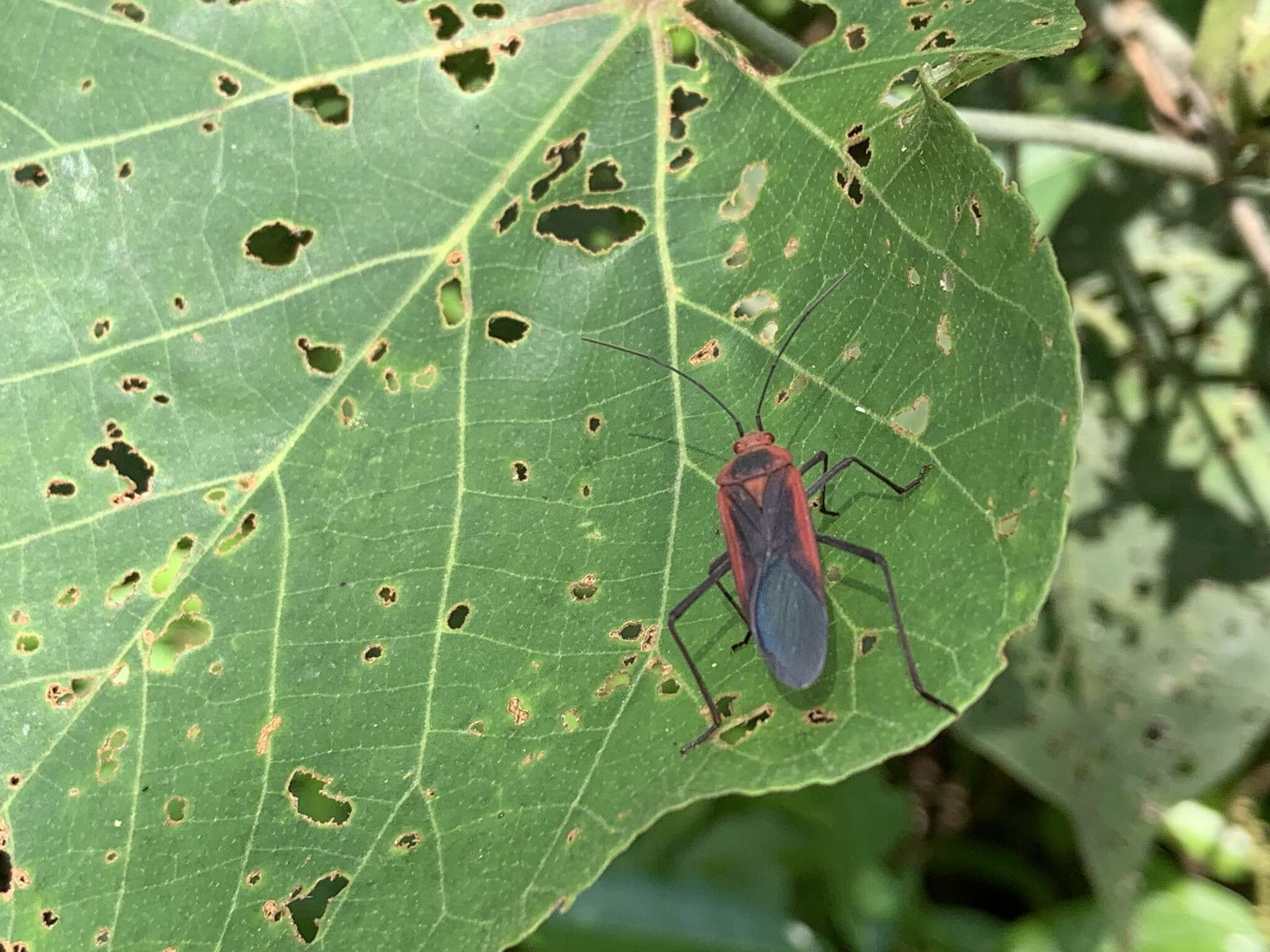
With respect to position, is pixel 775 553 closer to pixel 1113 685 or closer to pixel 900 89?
pixel 900 89

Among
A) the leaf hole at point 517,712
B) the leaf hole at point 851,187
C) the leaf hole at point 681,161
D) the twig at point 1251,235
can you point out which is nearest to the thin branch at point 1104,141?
the twig at point 1251,235

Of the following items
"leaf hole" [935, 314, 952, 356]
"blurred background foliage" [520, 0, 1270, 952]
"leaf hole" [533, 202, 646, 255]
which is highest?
"leaf hole" [533, 202, 646, 255]

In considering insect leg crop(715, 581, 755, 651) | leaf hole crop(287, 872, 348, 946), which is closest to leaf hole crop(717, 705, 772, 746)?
insect leg crop(715, 581, 755, 651)

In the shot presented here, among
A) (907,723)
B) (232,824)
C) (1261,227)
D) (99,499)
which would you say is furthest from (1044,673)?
(99,499)

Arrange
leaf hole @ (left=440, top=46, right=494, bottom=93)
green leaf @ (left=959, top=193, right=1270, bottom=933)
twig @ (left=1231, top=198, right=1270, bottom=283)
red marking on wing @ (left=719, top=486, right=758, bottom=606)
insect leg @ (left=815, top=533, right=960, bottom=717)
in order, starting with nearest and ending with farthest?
insect leg @ (left=815, top=533, right=960, bottom=717), leaf hole @ (left=440, top=46, right=494, bottom=93), red marking on wing @ (left=719, top=486, right=758, bottom=606), twig @ (left=1231, top=198, right=1270, bottom=283), green leaf @ (left=959, top=193, right=1270, bottom=933)

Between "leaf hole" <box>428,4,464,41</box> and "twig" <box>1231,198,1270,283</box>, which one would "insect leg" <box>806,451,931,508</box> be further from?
"twig" <box>1231,198,1270,283</box>

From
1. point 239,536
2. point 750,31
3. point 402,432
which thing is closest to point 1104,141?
point 750,31
